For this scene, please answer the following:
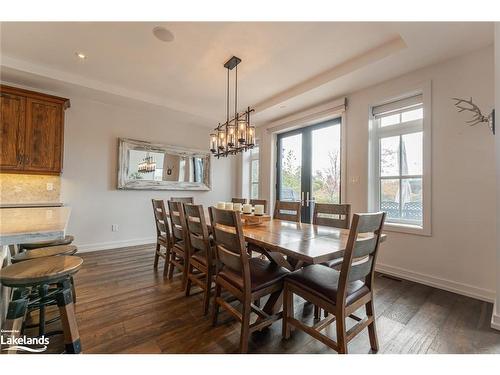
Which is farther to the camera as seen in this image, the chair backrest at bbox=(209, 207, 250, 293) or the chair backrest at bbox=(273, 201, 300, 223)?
the chair backrest at bbox=(273, 201, 300, 223)

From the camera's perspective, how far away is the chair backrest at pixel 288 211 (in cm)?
266

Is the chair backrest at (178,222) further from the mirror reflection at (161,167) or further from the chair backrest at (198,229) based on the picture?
the mirror reflection at (161,167)

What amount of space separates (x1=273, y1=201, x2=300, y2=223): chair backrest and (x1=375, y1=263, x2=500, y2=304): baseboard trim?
1482mm

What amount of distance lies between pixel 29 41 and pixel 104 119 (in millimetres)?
1513

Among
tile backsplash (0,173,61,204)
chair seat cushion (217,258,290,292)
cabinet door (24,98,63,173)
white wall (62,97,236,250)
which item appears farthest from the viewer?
white wall (62,97,236,250)

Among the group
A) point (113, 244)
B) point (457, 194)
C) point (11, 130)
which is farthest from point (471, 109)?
point (11, 130)

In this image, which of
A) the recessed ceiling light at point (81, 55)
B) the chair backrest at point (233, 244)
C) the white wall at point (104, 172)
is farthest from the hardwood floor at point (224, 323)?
Result: the recessed ceiling light at point (81, 55)

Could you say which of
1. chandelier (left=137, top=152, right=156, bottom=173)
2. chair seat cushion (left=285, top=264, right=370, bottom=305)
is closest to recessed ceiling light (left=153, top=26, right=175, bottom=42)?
chandelier (left=137, top=152, right=156, bottom=173)

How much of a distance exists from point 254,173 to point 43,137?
13.0 feet

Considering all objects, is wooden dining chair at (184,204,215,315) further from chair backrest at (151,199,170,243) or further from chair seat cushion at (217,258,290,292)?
chair backrest at (151,199,170,243)

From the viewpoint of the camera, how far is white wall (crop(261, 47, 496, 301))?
89.0 inches

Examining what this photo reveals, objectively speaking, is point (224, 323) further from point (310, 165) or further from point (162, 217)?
point (310, 165)

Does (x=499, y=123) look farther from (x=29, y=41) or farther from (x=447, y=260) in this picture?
(x=29, y=41)

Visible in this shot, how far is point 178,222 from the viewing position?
2.48 metres
